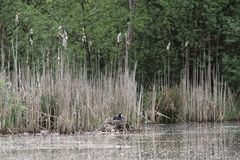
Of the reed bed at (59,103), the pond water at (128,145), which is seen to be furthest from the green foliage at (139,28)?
the pond water at (128,145)

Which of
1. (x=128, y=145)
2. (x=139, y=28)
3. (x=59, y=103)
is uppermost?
(x=139, y=28)

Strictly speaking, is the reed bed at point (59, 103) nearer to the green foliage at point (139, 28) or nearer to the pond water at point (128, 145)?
the pond water at point (128, 145)

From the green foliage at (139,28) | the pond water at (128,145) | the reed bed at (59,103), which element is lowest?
the pond water at (128,145)

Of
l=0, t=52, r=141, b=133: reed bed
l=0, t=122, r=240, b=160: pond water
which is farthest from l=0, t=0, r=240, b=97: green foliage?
l=0, t=122, r=240, b=160: pond water

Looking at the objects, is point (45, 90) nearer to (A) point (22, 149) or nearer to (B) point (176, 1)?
(A) point (22, 149)

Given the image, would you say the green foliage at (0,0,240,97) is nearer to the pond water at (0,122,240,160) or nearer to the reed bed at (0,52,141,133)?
the reed bed at (0,52,141,133)

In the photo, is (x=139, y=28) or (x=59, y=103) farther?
(x=139, y=28)

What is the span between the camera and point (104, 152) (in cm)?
911

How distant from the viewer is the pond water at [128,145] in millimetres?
8750

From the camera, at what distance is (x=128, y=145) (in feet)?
33.1

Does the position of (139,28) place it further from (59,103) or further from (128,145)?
(128,145)

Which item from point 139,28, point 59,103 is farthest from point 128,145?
point 139,28

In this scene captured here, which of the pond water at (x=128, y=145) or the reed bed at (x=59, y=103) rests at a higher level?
the reed bed at (x=59, y=103)

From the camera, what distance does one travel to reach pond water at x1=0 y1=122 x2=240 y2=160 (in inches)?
344
